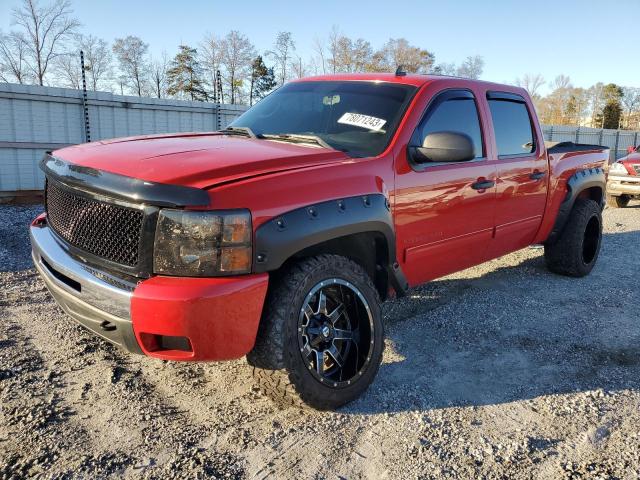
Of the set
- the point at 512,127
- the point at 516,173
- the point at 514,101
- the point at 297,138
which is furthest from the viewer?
the point at 514,101

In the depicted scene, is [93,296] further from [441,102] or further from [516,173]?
[516,173]

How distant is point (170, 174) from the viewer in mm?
2371

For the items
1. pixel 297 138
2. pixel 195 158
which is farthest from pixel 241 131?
pixel 195 158

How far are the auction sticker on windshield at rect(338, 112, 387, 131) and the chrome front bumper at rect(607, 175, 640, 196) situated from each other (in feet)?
33.3

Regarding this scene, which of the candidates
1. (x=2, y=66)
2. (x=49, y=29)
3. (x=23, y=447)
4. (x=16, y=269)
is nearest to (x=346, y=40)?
(x=49, y=29)

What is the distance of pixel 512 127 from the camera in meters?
4.45

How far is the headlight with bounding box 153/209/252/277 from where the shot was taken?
228 centimetres

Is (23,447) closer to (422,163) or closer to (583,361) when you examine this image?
(422,163)

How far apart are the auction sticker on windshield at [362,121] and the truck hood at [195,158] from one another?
1.39ft

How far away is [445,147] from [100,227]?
6.68ft

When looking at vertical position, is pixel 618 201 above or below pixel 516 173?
below

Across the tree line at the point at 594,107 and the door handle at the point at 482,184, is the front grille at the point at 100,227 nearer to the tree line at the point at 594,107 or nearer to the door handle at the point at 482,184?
the door handle at the point at 482,184

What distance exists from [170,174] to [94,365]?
157 cm

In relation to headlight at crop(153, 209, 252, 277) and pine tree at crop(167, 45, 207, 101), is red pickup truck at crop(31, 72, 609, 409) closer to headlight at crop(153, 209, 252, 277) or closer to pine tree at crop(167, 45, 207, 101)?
headlight at crop(153, 209, 252, 277)
